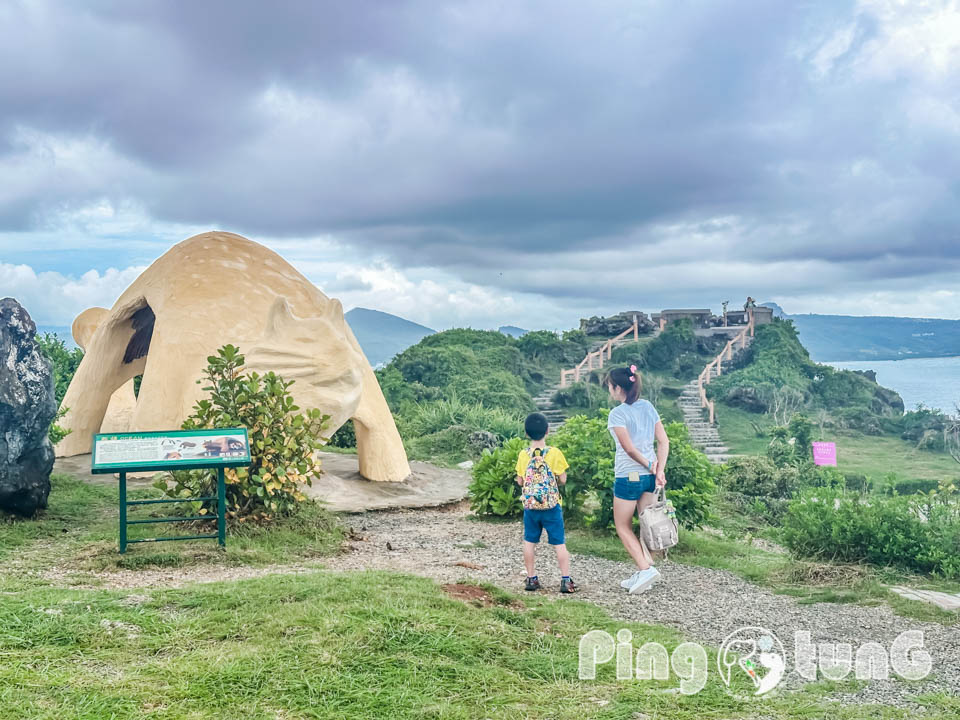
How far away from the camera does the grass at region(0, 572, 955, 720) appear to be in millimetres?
3807

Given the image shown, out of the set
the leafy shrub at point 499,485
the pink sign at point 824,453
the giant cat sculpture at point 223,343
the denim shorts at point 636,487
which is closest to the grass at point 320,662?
the denim shorts at point 636,487

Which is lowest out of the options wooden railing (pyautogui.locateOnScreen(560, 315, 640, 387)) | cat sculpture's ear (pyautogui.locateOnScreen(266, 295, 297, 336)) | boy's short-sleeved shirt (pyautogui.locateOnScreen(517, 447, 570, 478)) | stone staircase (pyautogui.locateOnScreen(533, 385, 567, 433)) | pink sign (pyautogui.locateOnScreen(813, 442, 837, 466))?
pink sign (pyautogui.locateOnScreen(813, 442, 837, 466))

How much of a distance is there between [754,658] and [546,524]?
1782mm

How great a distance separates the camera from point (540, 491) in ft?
19.8

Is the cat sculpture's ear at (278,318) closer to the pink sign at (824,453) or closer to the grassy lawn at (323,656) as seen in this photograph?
the grassy lawn at (323,656)

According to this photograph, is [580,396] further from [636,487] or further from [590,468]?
[636,487]

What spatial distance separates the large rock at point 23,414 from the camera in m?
7.82

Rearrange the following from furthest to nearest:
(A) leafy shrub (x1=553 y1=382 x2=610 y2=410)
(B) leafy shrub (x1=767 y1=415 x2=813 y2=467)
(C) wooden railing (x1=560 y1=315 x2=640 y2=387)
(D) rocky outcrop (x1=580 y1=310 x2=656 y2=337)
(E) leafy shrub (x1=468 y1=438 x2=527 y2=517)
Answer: (D) rocky outcrop (x1=580 y1=310 x2=656 y2=337) < (C) wooden railing (x1=560 y1=315 x2=640 y2=387) < (A) leafy shrub (x1=553 y1=382 x2=610 y2=410) < (B) leafy shrub (x1=767 y1=415 x2=813 y2=467) < (E) leafy shrub (x1=468 y1=438 x2=527 y2=517)

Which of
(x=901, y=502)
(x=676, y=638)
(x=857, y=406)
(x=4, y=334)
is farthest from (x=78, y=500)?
(x=857, y=406)

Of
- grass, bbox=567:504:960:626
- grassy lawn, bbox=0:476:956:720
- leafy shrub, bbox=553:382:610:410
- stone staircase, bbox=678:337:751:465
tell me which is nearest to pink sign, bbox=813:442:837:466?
grass, bbox=567:504:960:626

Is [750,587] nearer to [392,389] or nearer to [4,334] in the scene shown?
[4,334]

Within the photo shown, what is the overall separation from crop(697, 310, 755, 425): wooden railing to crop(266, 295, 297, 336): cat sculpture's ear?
23.0 meters

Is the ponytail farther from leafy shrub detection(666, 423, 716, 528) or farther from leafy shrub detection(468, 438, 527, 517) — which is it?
leafy shrub detection(468, 438, 527, 517)

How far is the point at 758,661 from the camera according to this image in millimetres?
4754
